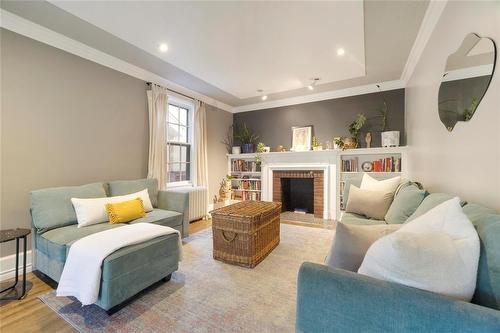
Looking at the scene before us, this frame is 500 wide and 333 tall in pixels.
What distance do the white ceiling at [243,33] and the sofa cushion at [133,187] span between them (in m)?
1.75

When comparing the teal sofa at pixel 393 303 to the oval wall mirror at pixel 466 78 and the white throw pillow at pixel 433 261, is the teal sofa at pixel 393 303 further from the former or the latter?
the oval wall mirror at pixel 466 78

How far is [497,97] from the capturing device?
1.17 metres

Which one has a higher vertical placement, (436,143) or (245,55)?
(245,55)

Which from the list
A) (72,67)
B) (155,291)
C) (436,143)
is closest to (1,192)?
(72,67)

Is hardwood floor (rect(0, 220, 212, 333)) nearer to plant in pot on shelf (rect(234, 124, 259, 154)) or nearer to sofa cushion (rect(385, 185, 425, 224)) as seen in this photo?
sofa cushion (rect(385, 185, 425, 224))

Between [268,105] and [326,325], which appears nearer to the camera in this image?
[326,325]

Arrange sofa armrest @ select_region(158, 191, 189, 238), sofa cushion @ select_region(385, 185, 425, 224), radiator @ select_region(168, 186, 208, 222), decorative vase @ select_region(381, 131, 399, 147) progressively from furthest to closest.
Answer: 1. radiator @ select_region(168, 186, 208, 222)
2. decorative vase @ select_region(381, 131, 399, 147)
3. sofa armrest @ select_region(158, 191, 189, 238)
4. sofa cushion @ select_region(385, 185, 425, 224)

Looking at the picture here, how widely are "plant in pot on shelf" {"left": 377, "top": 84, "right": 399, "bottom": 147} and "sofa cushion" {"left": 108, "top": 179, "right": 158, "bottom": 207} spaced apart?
12.8 feet

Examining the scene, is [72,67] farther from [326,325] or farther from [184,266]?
[326,325]

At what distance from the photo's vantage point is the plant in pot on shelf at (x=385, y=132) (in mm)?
3869

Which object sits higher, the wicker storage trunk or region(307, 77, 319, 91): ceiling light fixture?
region(307, 77, 319, 91): ceiling light fixture

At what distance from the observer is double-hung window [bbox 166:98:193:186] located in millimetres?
4199

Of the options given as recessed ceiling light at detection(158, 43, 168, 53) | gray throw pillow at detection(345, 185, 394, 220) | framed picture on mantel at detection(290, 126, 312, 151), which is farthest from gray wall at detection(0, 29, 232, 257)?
gray throw pillow at detection(345, 185, 394, 220)

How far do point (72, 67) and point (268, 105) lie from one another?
145 inches
